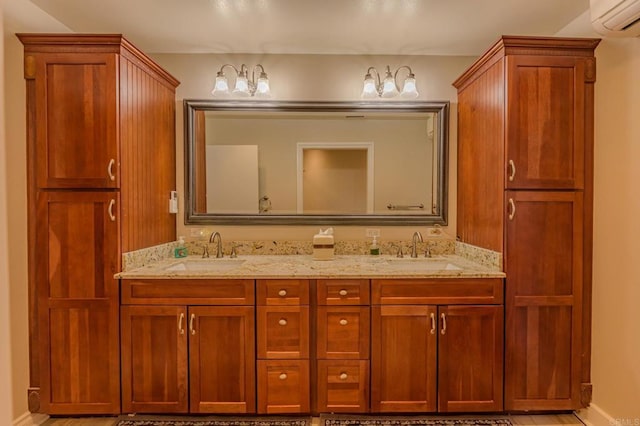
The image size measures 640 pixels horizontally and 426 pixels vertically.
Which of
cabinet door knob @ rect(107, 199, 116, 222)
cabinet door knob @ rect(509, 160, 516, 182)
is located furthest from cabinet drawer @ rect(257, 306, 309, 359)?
cabinet door knob @ rect(509, 160, 516, 182)

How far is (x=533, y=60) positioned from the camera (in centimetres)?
195

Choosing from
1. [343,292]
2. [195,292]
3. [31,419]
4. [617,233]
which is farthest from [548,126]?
[31,419]

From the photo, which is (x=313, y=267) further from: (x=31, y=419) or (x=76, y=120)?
(x=31, y=419)

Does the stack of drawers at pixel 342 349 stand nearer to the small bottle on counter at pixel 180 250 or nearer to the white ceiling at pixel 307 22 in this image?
the small bottle on counter at pixel 180 250

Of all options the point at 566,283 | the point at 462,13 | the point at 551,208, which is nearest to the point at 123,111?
the point at 462,13

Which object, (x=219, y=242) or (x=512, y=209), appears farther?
(x=219, y=242)

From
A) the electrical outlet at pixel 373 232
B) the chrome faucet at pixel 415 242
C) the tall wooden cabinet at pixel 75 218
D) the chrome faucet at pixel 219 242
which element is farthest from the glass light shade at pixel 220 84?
the chrome faucet at pixel 415 242

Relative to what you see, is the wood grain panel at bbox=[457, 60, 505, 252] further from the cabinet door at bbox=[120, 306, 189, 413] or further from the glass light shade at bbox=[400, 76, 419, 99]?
the cabinet door at bbox=[120, 306, 189, 413]

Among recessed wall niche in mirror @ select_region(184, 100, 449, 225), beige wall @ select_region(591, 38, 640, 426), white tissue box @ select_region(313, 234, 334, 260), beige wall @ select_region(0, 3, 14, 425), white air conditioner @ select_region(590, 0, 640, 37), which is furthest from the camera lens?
recessed wall niche in mirror @ select_region(184, 100, 449, 225)

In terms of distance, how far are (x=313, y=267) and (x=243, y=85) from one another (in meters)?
1.41

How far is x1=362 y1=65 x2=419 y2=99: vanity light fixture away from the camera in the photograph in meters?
2.51

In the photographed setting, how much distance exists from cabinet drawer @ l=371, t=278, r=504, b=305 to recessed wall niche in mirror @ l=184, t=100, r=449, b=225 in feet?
2.29

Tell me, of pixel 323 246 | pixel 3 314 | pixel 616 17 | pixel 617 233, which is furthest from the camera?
pixel 323 246

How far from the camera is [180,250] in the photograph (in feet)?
8.27
